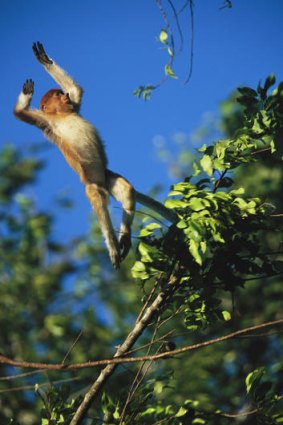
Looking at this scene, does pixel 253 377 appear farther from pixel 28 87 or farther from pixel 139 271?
pixel 28 87

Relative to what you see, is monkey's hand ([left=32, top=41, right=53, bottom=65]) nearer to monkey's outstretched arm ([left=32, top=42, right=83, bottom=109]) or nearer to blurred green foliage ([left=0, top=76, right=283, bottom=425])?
monkey's outstretched arm ([left=32, top=42, right=83, bottom=109])

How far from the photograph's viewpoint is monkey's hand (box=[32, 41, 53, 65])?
6.51 meters

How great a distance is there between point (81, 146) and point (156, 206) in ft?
4.31

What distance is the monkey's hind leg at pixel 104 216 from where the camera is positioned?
597cm

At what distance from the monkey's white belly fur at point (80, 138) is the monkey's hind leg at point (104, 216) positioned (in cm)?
39

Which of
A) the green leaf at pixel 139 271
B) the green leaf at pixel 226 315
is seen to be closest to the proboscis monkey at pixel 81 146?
the green leaf at pixel 139 271

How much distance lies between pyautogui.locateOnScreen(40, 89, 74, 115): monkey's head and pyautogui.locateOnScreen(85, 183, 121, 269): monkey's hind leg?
1098mm

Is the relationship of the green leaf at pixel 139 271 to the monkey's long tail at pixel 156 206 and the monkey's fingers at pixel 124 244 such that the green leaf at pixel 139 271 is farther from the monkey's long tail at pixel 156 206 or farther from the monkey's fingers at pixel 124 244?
the monkey's fingers at pixel 124 244

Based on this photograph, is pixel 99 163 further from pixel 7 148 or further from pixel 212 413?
pixel 7 148

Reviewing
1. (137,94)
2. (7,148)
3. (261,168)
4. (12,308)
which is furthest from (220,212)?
(7,148)

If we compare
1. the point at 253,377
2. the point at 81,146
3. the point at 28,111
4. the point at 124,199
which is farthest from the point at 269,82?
the point at 28,111

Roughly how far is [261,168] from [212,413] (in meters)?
7.86

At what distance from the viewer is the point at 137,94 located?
14.6 ft

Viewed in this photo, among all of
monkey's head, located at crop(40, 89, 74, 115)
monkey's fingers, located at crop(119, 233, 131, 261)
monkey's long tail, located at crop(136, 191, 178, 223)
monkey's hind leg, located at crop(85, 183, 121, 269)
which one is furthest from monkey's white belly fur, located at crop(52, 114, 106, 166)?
monkey's fingers, located at crop(119, 233, 131, 261)
